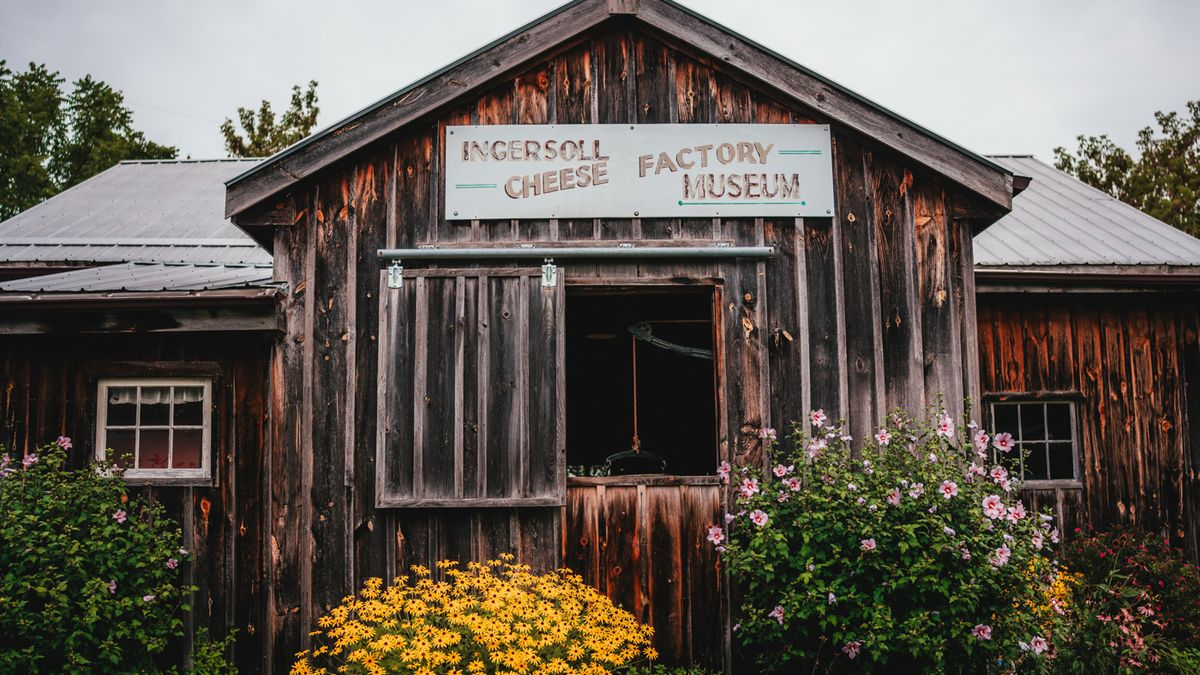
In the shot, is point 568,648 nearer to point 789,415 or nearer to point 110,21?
point 789,415

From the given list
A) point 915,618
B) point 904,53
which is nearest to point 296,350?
point 915,618

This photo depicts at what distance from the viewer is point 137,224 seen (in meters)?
9.95

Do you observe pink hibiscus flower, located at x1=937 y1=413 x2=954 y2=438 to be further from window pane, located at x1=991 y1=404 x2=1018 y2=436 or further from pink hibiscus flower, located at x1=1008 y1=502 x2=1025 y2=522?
window pane, located at x1=991 y1=404 x2=1018 y2=436

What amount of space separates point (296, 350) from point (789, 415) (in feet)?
11.0

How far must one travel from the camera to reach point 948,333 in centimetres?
592

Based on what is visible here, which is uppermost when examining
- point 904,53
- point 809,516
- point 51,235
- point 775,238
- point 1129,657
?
point 904,53

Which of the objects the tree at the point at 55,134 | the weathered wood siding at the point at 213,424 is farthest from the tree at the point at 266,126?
the weathered wood siding at the point at 213,424

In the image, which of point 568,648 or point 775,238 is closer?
point 568,648

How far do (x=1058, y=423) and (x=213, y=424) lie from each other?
295 inches

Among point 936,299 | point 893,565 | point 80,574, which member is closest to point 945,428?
point 893,565

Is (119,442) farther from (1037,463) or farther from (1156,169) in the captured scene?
(1156,169)

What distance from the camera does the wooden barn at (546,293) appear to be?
18.7ft

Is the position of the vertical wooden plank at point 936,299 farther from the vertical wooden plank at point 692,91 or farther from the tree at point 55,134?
the tree at point 55,134

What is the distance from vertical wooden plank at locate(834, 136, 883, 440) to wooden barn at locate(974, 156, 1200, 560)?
8.45 feet
